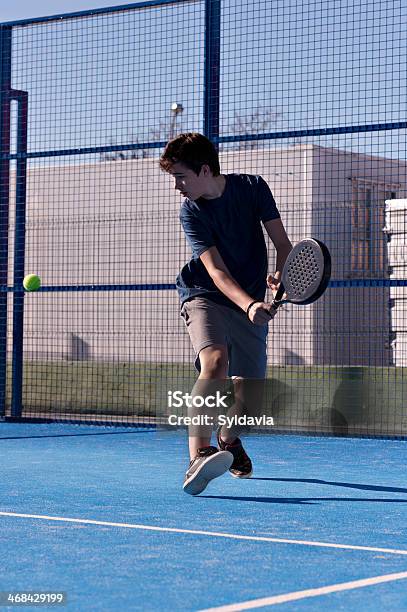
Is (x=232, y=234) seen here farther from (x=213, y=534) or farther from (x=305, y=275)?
(x=213, y=534)

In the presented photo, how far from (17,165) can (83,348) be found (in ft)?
8.29

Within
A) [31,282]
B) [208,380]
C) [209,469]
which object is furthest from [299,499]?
[31,282]

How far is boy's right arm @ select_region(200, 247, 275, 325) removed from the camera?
5133mm

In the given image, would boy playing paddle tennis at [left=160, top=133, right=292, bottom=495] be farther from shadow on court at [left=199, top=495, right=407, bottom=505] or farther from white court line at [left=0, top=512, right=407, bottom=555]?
white court line at [left=0, top=512, right=407, bottom=555]

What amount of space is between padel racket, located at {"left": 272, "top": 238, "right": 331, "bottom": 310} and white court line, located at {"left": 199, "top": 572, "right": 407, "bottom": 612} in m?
1.73

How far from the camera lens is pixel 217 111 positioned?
930 centimetres

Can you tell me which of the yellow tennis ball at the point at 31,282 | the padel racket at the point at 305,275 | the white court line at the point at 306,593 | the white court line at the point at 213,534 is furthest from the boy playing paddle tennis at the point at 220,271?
the yellow tennis ball at the point at 31,282

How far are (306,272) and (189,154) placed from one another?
0.81m

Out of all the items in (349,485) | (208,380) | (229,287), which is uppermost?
(229,287)

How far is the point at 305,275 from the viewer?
518 centimetres

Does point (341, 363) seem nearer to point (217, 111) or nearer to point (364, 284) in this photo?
point (364, 284)

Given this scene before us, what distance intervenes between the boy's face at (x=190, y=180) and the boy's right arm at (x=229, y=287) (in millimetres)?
282

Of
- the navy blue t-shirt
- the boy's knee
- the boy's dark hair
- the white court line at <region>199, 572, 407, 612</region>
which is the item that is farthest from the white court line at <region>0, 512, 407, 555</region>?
the boy's dark hair

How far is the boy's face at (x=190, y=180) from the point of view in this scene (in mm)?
5512
